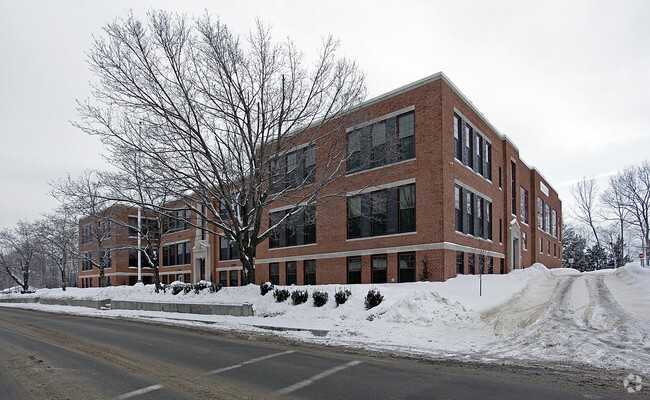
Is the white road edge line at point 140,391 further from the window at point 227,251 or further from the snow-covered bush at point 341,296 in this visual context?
the window at point 227,251

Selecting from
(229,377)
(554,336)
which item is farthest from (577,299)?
(229,377)

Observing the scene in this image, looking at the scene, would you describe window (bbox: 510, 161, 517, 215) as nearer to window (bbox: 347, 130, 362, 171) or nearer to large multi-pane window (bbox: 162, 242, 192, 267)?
window (bbox: 347, 130, 362, 171)

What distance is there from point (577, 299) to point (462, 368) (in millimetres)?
11360

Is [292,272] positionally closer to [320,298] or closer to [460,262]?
[460,262]

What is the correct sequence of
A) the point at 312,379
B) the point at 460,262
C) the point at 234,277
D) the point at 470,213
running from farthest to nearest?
the point at 234,277
the point at 470,213
the point at 460,262
the point at 312,379

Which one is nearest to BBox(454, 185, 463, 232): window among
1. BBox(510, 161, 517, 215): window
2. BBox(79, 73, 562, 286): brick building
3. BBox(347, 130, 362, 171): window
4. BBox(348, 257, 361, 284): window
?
BBox(79, 73, 562, 286): brick building

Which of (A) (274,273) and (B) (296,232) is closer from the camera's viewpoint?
(B) (296,232)

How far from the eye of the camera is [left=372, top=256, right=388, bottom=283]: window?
23234 mm

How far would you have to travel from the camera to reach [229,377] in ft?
24.2

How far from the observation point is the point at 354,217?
25.1m

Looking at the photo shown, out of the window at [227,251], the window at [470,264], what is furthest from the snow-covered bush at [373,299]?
the window at [227,251]

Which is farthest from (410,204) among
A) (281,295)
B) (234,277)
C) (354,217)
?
(234,277)

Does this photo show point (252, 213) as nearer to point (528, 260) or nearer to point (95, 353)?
point (95, 353)

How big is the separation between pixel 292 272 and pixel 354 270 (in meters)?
5.83
